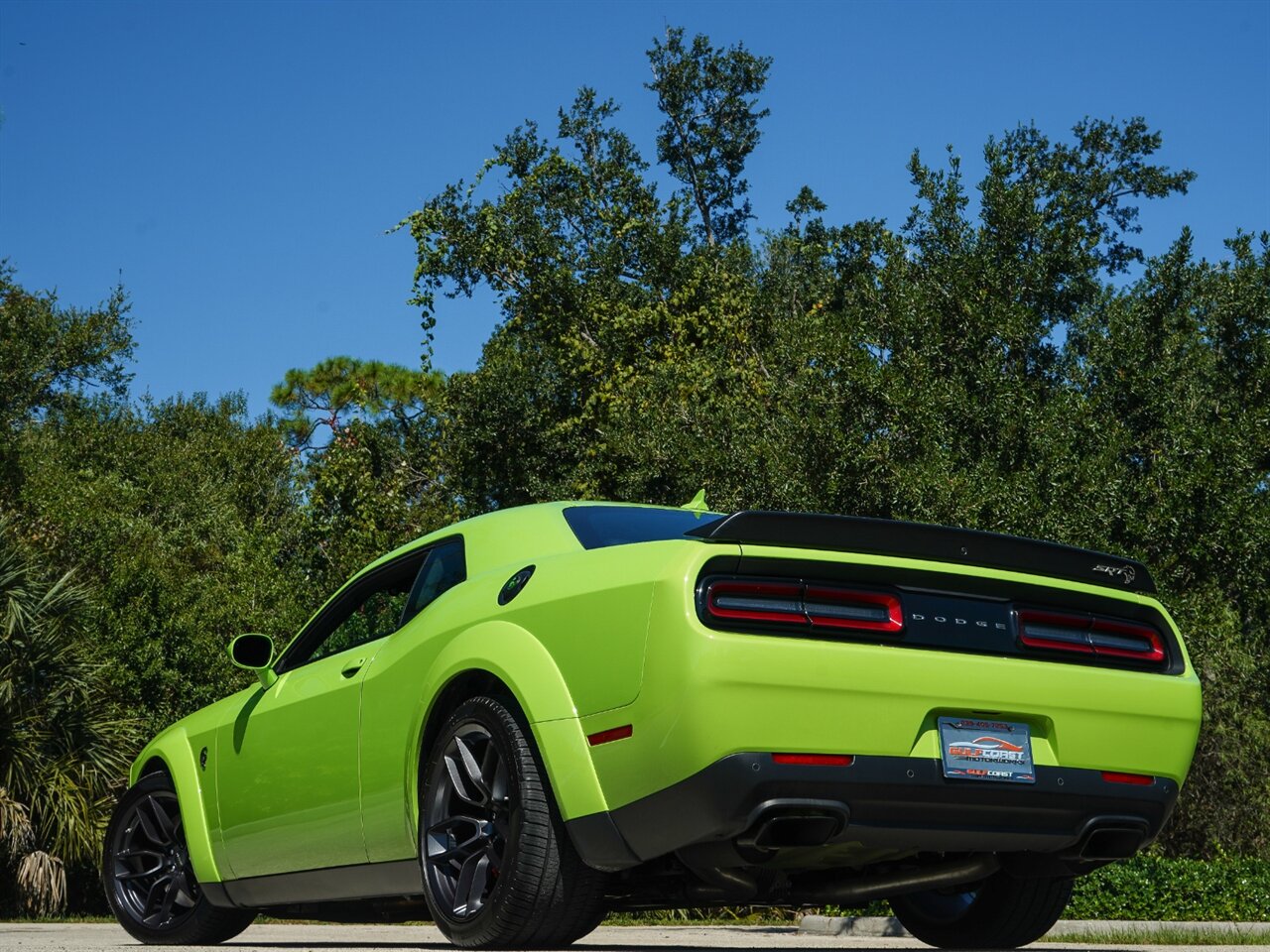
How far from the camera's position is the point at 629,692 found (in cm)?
423

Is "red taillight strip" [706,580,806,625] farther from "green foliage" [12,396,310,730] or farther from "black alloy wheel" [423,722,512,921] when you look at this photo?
"green foliage" [12,396,310,730]

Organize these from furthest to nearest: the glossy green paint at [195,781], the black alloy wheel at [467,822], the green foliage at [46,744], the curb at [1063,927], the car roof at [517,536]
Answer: the green foliage at [46,744] < the curb at [1063,927] < the glossy green paint at [195,781] < the car roof at [517,536] < the black alloy wheel at [467,822]

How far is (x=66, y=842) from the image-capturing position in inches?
642

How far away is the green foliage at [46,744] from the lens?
640 inches

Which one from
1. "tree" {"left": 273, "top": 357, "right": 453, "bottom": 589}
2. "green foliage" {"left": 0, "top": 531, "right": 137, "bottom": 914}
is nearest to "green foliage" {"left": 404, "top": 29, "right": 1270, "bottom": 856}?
"tree" {"left": 273, "top": 357, "right": 453, "bottom": 589}

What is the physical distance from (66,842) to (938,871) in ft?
45.2

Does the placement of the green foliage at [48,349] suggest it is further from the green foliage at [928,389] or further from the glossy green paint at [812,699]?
the glossy green paint at [812,699]

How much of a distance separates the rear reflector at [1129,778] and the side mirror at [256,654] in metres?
3.48

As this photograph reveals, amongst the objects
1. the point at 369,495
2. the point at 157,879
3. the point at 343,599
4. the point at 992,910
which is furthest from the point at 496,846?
the point at 369,495

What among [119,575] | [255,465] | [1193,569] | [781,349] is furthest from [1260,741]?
[255,465]

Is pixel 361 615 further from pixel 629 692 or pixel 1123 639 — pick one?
pixel 1123 639

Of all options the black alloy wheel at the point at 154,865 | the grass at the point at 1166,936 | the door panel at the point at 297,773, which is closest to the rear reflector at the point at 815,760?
the door panel at the point at 297,773

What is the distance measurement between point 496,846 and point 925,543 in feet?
5.37

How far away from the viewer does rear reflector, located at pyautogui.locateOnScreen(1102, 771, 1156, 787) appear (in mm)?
4555
